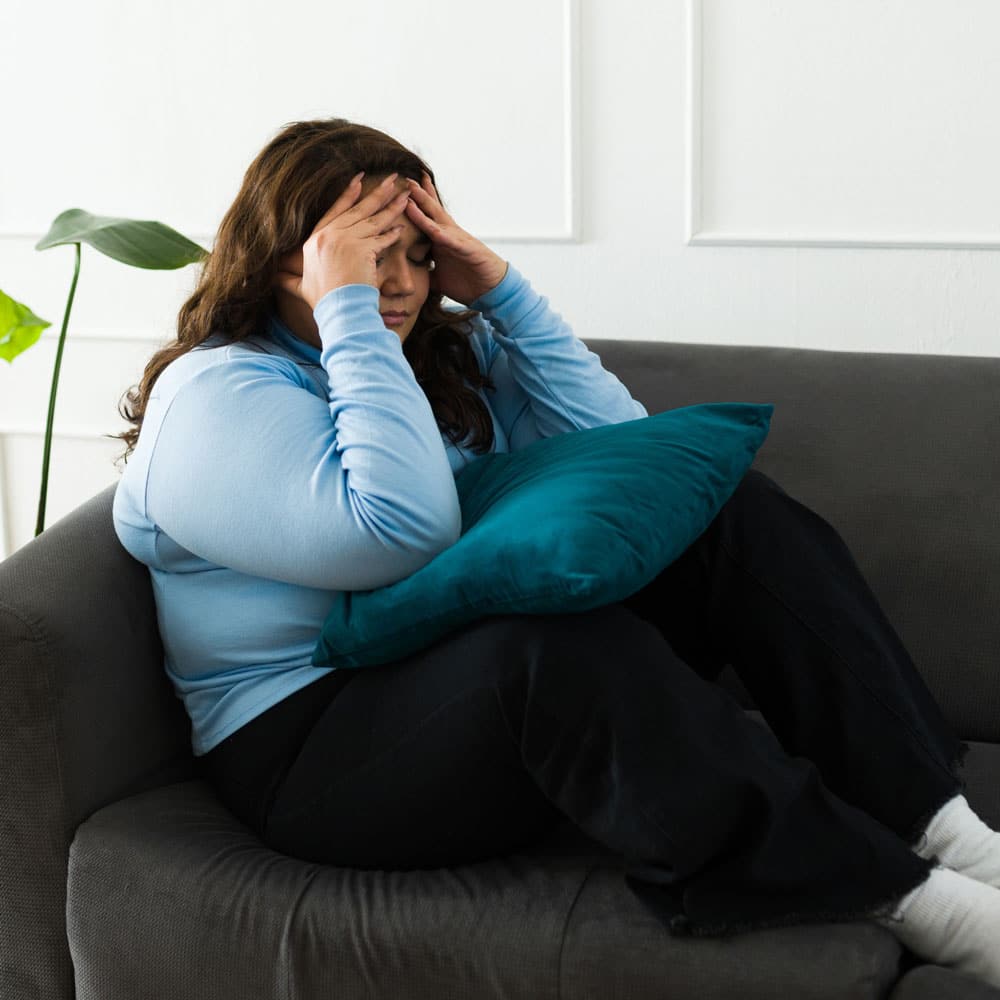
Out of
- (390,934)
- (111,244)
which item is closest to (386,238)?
(111,244)

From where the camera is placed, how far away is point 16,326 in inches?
76.7

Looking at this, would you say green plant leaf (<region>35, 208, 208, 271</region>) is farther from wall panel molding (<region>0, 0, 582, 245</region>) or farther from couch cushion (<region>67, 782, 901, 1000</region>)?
couch cushion (<region>67, 782, 901, 1000</region>)

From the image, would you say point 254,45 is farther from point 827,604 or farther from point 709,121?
point 827,604

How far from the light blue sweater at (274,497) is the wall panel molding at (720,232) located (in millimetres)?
944

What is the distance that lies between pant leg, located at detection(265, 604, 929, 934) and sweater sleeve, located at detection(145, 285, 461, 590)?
0.41 feet

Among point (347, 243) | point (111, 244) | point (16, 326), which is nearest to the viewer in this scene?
point (347, 243)

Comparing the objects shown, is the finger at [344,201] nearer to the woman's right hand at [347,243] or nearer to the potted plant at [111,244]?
the woman's right hand at [347,243]

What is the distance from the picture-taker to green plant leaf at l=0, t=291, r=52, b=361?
1938mm

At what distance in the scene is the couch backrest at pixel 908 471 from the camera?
167 centimetres

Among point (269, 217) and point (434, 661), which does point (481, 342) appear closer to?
point (269, 217)

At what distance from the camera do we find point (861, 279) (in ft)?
7.17

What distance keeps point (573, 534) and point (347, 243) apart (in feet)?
1.38

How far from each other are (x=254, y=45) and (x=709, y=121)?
0.82 metres

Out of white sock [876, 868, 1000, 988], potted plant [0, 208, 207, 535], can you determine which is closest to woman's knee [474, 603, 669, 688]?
white sock [876, 868, 1000, 988]
